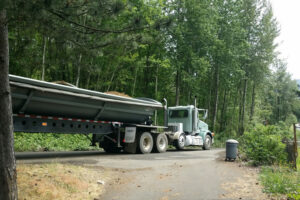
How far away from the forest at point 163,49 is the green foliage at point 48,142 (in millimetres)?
3475

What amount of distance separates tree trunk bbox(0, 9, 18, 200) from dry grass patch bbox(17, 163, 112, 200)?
65 centimetres

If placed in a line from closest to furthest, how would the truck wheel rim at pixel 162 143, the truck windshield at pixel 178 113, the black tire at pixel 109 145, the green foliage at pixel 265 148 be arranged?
the green foliage at pixel 265 148 < the black tire at pixel 109 145 < the truck wheel rim at pixel 162 143 < the truck windshield at pixel 178 113

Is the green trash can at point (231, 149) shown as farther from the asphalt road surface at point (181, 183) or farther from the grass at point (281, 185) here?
the grass at point (281, 185)

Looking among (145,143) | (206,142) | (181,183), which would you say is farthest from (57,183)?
(206,142)

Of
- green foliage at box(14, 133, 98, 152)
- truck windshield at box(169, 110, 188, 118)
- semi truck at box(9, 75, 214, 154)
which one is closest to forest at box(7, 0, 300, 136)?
semi truck at box(9, 75, 214, 154)

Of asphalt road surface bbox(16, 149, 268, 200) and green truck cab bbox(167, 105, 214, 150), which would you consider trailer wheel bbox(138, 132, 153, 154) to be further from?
asphalt road surface bbox(16, 149, 268, 200)

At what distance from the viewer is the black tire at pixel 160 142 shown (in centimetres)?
1642

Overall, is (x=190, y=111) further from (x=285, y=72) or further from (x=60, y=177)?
(x=285, y=72)

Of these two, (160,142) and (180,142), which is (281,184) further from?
(180,142)

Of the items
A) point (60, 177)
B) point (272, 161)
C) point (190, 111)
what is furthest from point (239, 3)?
point (60, 177)

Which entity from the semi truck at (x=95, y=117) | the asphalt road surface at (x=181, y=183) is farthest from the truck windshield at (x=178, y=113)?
the asphalt road surface at (x=181, y=183)

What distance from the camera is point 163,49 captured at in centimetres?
3081

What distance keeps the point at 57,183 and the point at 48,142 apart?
10.5 m

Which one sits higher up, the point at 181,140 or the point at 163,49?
the point at 163,49
